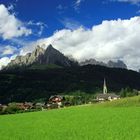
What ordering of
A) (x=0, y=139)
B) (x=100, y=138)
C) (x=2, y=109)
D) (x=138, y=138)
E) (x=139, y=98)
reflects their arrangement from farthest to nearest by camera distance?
1. (x=2, y=109)
2. (x=139, y=98)
3. (x=0, y=139)
4. (x=100, y=138)
5. (x=138, y=138)

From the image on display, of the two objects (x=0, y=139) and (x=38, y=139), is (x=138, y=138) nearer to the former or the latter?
(x=38, y=139)

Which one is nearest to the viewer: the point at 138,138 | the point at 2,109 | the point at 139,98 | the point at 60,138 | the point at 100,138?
the point at 138,138

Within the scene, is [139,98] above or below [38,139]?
above

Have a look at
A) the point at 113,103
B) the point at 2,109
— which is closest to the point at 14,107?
the point at 2,109

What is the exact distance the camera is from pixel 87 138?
30.8 m

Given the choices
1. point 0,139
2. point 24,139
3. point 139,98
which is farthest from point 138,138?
point 139,98

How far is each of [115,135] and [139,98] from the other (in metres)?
78.5

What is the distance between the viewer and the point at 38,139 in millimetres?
32781

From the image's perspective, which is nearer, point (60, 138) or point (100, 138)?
point (100, 138)

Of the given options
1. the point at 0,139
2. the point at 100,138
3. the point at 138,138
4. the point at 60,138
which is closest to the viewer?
the point at 138,138

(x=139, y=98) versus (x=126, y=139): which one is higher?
(x=139, y=98)

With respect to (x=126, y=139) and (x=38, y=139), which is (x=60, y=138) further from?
(x=126, y=139)

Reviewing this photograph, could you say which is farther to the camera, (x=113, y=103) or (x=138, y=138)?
(x=113, y=103)

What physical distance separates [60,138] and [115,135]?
4619 mm
